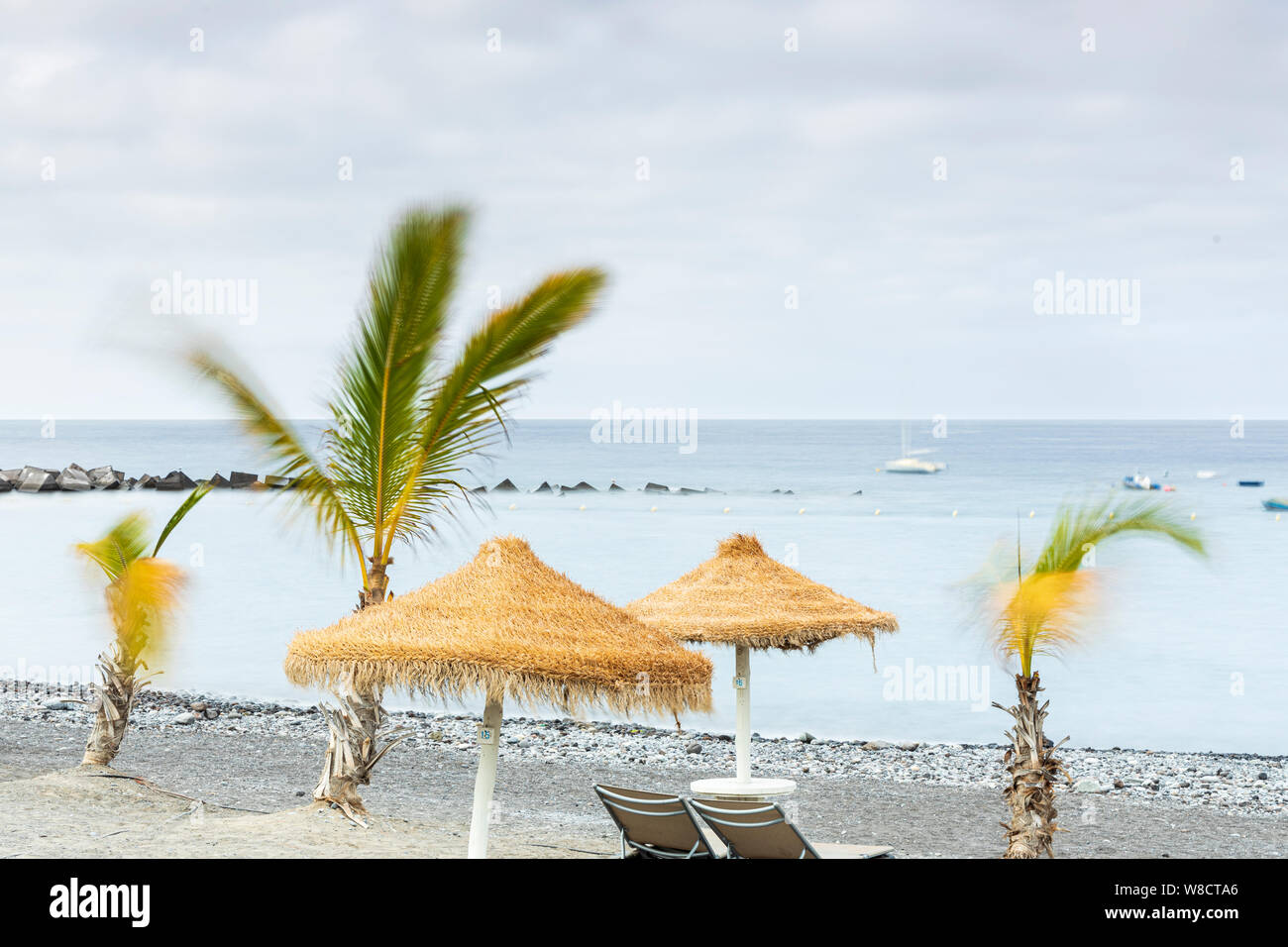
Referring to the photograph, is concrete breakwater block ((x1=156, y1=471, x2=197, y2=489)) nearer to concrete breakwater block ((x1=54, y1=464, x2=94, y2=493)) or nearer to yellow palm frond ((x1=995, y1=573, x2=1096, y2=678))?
concrete breakwater block ((x1=54, y1=464, x2=94, y2=493))

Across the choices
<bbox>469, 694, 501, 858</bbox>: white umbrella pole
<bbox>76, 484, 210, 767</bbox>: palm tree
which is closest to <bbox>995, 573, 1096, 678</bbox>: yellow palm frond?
<bbox>469, 694, 501, 858</bbox>: white umbrella pole

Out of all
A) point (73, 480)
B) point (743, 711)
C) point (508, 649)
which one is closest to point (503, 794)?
point (743, 711)

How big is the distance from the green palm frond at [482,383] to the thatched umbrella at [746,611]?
1.67 m

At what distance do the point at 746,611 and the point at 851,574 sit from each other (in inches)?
1152

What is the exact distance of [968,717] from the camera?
17.4m

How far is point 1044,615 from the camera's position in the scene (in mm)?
7062

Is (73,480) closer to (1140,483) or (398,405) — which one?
(1140,483)

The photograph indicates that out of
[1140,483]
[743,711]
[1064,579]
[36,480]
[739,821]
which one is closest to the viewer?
[739,821]

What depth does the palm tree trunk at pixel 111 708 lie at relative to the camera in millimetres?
9516

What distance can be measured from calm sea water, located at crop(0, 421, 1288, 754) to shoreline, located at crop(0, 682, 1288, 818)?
1120 millimetres

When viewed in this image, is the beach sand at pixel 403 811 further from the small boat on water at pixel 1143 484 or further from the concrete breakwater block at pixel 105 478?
the concrete breakwater block at pixel 105 478

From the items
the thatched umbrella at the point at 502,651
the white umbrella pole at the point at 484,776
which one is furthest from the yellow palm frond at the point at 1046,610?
the white umbrella pole at the point at 484,776

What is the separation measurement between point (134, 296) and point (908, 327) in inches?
2803
